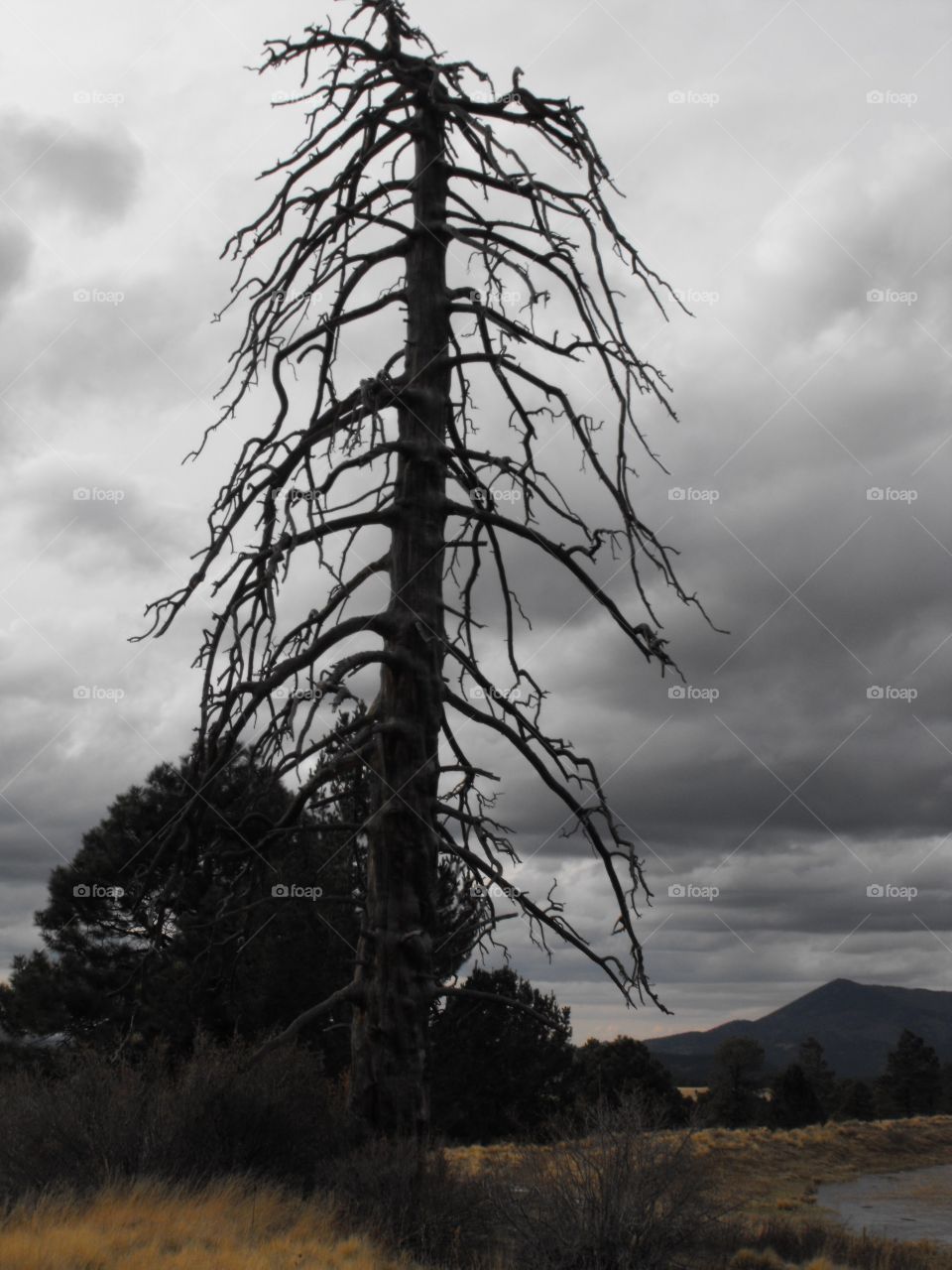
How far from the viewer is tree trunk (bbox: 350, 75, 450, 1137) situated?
7469mm

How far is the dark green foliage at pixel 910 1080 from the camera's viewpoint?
2552 inches

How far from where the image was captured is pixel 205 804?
807 centimetres

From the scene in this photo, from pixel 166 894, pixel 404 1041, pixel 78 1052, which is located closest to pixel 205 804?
pixel 166 894

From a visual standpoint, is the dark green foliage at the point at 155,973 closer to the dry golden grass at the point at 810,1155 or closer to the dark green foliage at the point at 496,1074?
the dark green foliage at the point at 496,1074

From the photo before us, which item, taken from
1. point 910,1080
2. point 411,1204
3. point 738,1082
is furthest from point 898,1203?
point 910,1080

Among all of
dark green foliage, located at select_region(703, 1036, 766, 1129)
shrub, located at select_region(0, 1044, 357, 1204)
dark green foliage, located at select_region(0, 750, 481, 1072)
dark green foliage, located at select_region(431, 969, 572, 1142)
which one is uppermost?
dark green foliage, located at select_region(0, 750, 481, 1072)

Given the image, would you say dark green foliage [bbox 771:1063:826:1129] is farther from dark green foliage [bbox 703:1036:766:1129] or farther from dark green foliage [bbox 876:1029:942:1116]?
dark green foliage [bbox 876:1029:942:1116]

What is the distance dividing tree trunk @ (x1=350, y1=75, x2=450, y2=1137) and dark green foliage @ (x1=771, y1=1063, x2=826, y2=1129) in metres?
50.7

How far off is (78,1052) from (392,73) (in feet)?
28.0

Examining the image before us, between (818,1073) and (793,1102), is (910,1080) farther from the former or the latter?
(793,1102)

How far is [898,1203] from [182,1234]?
23704 mm

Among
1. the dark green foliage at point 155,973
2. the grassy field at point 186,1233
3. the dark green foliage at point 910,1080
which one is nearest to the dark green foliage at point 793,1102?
the dark green foliage at point 910,1080

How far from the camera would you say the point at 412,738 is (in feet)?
25.8

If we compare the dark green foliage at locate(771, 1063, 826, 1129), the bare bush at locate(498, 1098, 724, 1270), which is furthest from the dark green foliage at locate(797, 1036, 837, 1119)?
the bare bush at locate(498, 1098, 724, 1270)
